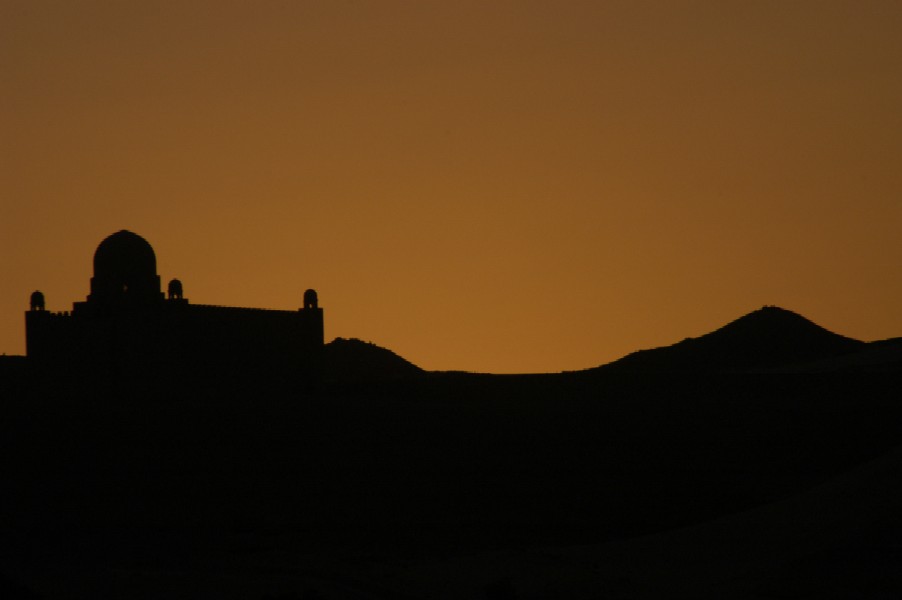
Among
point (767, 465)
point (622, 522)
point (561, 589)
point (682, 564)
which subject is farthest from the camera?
point (767, 465)

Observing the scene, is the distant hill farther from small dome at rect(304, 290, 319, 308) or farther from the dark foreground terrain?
the dark foreground terrain

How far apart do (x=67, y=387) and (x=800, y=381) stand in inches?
892

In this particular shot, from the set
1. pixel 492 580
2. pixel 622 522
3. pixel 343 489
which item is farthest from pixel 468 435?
pixel 492 580

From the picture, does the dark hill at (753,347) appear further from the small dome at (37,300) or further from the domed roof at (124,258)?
the small dome at (37,300)

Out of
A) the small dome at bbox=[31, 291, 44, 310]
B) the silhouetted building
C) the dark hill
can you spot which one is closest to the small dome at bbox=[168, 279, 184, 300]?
the silhouetted building

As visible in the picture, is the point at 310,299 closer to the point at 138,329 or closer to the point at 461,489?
the point at 138,329

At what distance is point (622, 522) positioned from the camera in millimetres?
31703

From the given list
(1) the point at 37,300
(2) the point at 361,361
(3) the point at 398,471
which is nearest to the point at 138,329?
(1) the point at 37,300

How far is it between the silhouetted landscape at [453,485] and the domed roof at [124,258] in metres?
3.60

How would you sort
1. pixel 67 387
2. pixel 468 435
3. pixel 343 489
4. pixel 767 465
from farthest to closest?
pixel 67 387, pixel 468 435, pixel 767 465, pixel 343 489

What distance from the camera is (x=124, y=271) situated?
170 feet

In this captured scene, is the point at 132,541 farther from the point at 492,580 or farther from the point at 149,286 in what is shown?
the point at 149,286

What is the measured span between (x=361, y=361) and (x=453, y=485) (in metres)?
46.2

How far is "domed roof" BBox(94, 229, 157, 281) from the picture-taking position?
2037 inches
